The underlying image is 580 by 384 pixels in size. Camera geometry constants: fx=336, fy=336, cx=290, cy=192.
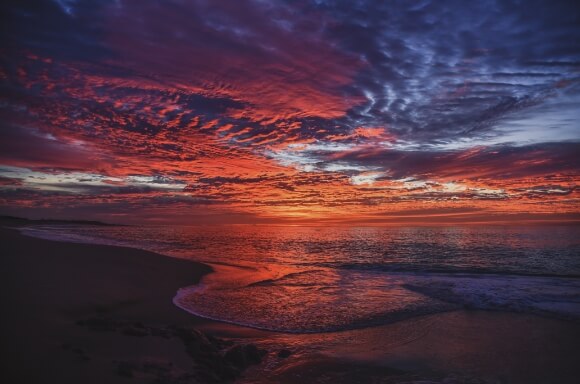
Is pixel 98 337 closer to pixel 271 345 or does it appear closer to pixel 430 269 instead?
pixel 271 345

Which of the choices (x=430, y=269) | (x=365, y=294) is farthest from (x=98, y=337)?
(x=430, y=269)

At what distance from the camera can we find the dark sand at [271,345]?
644cm

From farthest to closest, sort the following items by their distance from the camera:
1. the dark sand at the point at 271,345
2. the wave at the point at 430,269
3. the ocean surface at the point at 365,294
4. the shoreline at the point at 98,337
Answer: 1. the wave at the point at 430,269
2. the ocean surface at the point at 365,294
3. the dark sand at the point at 271,345
4. the shoreline at the point at 98,337

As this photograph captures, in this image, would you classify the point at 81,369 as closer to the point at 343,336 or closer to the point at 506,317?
the point at 343,336

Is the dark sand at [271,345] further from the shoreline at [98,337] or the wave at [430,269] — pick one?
the wave at [430,269]

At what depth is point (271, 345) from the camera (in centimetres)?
952

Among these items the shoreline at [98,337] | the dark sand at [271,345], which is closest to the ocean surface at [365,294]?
the dark sand at [271,345]

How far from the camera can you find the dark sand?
6438 millimetres

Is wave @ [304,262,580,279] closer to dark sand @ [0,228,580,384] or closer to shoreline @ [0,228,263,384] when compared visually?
dark sand @ [0,228,580,384]

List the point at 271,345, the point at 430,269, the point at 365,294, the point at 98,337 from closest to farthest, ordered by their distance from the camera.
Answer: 1. the point at 98,337
2. the point at 271,345
3. the point at 365,294
4. the point at 430,269

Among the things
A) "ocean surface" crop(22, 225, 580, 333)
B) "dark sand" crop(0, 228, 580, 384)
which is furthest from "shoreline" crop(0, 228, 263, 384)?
"ocean surface" crop(22, 225, 580, 333)

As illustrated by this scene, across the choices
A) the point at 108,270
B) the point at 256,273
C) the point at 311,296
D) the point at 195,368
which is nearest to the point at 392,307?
the point at 311,296

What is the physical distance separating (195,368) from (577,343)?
36.1 ft

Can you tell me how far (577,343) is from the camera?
10.0 metres
